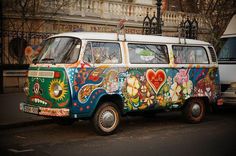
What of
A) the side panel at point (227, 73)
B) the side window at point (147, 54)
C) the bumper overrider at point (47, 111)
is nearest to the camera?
the bumper overrider at point (47, 111)

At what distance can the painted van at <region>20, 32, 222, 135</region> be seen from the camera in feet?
27.6

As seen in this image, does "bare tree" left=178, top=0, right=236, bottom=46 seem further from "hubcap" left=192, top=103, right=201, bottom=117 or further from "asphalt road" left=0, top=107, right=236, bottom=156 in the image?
"asphalt road" left=0, top=107, right=236, bottom=156

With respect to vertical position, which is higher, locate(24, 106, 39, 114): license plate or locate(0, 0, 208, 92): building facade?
locate(0, 0, 208, 92): building facade

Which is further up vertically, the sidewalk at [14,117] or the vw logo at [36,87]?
the vw logo at [36,87]

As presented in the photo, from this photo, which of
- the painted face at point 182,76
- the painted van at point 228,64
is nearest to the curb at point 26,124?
the painted face at point 182,76

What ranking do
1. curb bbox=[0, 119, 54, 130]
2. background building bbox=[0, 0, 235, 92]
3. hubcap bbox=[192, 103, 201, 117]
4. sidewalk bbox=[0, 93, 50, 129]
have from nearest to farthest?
curb bbox=[0, 119, 54, 130]
sidewalk bbox=[0, 93, 50, 129]
hubcap bbox=[192, 103, 201, 117]
background building bbox=[0, 0, 235, 92]

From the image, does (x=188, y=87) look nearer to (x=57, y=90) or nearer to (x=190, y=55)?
(x=190, y=55)

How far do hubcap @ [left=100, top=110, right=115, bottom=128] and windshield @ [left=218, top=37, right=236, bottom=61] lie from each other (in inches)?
217

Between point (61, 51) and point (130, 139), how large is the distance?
2.51m

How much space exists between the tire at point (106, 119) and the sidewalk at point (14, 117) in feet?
7.78

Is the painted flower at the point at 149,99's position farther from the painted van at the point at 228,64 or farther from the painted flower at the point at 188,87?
the painted van at the point at 228,64

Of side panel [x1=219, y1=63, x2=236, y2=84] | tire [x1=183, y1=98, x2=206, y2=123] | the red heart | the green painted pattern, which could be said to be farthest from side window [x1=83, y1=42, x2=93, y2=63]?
side panel [x1=219, y1=63, x2=236, y2=84]

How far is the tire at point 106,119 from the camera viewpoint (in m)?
8.80

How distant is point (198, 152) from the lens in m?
7.55
